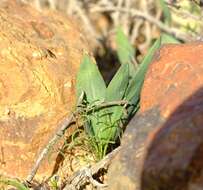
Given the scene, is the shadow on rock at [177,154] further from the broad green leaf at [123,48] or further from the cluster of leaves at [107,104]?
the broad green leaf at [123,48]

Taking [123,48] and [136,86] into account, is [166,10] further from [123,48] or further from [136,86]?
[136,86]

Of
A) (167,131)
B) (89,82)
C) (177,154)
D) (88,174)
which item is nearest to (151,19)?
(89,82)

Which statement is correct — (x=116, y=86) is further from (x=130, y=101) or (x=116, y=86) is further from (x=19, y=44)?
(x=19, y=44)

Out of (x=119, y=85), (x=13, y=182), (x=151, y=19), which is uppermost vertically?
(x=119, y=85)

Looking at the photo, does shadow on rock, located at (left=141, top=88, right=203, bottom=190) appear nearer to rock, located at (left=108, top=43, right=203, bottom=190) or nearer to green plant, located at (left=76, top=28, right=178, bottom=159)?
rock, located at (left=108, top=43, right=203, bottom=190)

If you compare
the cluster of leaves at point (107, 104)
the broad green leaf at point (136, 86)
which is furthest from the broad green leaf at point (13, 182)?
the broad green leaf at point (136, 86)
